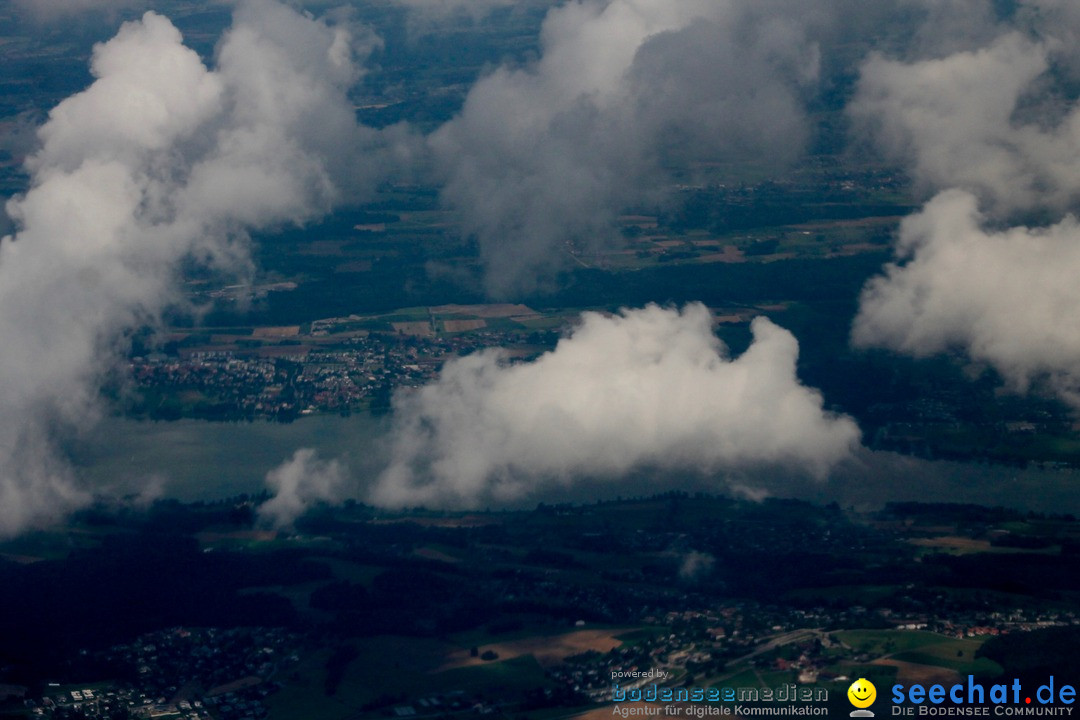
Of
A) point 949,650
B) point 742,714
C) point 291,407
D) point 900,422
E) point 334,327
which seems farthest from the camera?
point 334,327

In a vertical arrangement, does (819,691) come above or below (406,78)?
below

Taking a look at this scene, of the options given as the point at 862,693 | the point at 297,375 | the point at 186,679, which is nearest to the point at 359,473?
the point at 297,375

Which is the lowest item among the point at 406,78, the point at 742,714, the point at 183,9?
the point at 742,714

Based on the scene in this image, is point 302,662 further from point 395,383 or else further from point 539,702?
point 395,383

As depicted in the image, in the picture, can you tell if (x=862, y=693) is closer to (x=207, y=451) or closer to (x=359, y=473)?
(x=359, y=473)

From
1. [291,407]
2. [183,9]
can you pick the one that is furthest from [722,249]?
[183,9]

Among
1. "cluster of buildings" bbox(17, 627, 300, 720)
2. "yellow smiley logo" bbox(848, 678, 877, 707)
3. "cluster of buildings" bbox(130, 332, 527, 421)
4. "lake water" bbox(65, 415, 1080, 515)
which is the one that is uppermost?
"cluster of buildings" bbox(130, 332, 527, 421)

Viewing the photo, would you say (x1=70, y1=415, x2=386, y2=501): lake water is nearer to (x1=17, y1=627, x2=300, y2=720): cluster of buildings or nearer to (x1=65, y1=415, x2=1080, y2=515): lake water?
(x1=65, y1=415, x2=1080, y2=515): lake water

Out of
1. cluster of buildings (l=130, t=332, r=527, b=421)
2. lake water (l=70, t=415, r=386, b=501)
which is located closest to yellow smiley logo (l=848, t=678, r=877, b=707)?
lake water (l=70, t=415, r=386, b=501)
